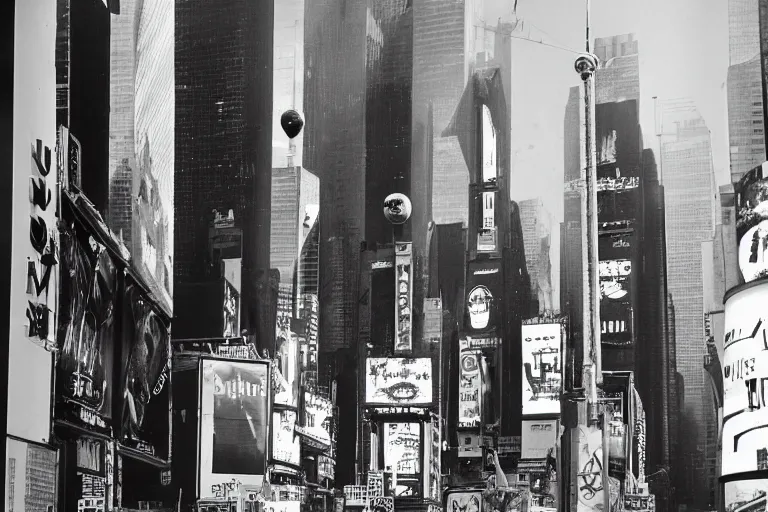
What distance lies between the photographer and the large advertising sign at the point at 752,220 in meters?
4.00

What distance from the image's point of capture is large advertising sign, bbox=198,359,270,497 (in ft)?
15.0

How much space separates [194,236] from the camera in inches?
187

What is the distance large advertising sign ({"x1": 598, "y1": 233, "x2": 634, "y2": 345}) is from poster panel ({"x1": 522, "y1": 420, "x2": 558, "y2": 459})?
0.45 m

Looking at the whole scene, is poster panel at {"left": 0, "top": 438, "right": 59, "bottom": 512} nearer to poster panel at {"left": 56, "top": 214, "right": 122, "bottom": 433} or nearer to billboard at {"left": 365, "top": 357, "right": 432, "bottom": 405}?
poster panel at {"left": 56, "top": 214, "right": 122, "bottom": 433}

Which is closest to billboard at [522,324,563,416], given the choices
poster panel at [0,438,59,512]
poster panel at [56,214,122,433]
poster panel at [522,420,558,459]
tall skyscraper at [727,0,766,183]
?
poster panel at [522,420,558,459]

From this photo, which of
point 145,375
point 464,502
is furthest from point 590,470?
point 145,375

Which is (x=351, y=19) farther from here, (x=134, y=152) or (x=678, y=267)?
(x=678, y=267)

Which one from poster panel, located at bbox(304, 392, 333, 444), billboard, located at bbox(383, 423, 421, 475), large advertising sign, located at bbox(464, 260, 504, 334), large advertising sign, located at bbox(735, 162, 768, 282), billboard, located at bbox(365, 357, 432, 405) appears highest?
large advertising sign, located at bbox(735, 162, 768, 282)

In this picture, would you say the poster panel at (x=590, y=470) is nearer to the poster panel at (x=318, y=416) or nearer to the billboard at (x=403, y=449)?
the billboard at (x=403, y=449)

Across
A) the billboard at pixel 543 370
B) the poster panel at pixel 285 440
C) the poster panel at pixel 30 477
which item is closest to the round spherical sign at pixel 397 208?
the billboard at pixel 543 370

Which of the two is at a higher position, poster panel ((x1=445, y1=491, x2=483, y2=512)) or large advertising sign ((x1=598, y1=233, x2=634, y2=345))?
large advertising sign ((x1=598, y1=233, x2=634, y2=345))

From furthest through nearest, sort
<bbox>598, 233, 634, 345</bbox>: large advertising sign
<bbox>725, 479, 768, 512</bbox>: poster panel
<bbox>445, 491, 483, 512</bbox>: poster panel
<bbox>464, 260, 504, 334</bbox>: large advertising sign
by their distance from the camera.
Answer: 1. <bbox>464, 260, 504, 334</bbox>: large advertising sign
2. <bbox>445, 491, 483, 512</bbox>: poster panel
3. <bbox>598, 233, 634, 345</bbox>: large advertising sign
4. <bbox>725, 479, 768, 512</bbox>: poster panel

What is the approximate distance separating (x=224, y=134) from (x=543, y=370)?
1891 millimetres

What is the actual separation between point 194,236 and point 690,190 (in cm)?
228
